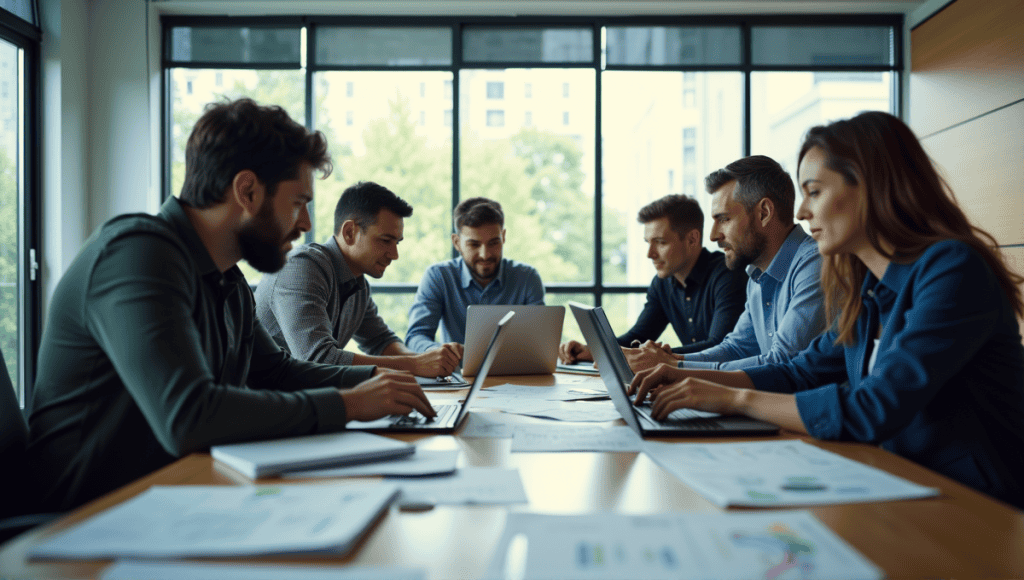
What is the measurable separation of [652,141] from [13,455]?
13.9ft

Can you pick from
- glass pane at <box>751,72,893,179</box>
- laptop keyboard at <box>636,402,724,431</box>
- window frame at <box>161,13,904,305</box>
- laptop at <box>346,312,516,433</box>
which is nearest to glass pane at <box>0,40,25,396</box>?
window frame at <box>161,13,904,305</box>

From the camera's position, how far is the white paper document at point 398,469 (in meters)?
0.96

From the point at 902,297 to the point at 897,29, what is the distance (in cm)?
432

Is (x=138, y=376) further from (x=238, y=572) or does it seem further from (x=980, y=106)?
(x=980, y=106)

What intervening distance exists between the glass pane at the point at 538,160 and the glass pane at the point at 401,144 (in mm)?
180

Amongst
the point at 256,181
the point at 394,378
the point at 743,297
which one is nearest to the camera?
the point at 394,378

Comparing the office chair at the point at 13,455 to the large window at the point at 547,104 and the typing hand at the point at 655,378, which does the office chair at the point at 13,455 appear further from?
the large window at the point at 547,104

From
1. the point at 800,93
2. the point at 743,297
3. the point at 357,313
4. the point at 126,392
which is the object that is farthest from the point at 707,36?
the point at 126,392

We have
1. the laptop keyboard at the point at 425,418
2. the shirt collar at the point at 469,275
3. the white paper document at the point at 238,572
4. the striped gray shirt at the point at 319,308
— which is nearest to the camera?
the white paper document at the point at 238,572

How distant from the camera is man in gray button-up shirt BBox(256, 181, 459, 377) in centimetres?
229

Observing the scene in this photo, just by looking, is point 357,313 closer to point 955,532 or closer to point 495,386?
point 495,386

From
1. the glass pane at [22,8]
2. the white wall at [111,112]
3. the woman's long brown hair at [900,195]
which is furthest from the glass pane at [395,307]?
the woman's long brown hair at [900,195]

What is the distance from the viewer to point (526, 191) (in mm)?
4766

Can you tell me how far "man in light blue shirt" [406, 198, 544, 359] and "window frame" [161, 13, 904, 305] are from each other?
1130 millimetres
